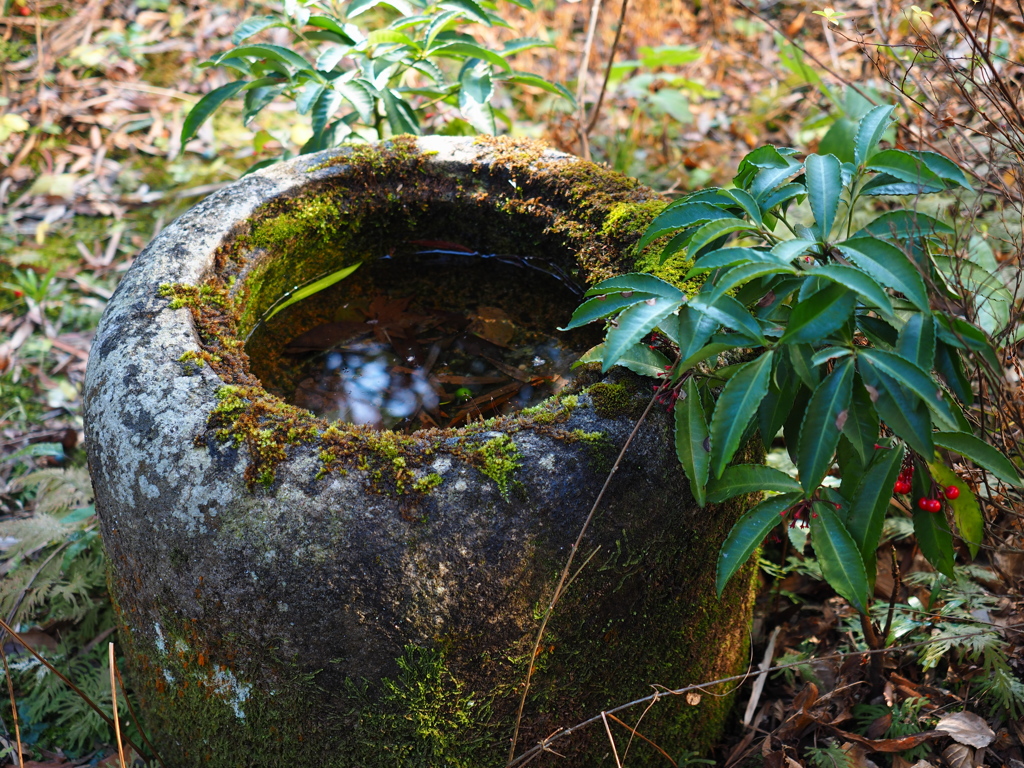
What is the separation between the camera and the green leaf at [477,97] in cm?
255

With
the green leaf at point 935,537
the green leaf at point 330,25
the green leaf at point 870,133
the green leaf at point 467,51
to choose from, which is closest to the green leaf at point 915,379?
the green leaf at point 935,537

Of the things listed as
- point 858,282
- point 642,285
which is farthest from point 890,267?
point 642,285

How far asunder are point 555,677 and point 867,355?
33.2 inches

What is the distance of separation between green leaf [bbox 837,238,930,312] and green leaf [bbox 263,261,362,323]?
142 centimetres

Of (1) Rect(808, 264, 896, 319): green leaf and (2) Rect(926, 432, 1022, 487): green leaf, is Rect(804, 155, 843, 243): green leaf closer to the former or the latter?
(1) Rect(808, 264, 896, 319): green leaf

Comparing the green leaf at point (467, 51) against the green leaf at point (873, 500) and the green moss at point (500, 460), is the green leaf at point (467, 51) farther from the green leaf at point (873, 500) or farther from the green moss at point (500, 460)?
the green leaf at point (873, 500)

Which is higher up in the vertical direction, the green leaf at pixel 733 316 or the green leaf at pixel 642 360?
the green leaf at pixel 733 316

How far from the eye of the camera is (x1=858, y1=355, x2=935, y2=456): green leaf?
1.30 meters

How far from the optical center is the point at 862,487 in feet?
4.84

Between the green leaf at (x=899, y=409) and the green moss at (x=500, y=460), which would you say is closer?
the green leaf at (x=899, y=409)

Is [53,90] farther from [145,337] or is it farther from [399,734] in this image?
[399,734]

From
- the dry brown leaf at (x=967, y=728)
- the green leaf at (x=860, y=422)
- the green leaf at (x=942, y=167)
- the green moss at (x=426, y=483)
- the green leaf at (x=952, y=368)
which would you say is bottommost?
the dry brown leaf at (x=967, y=728)

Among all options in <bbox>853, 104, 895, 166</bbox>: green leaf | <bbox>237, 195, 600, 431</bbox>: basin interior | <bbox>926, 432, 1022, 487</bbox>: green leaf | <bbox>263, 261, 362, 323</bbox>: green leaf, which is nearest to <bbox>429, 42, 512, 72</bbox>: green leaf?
<bbox>237, 195, 600, 431</bbox>: basin interior

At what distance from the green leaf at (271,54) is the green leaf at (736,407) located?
1764mm
